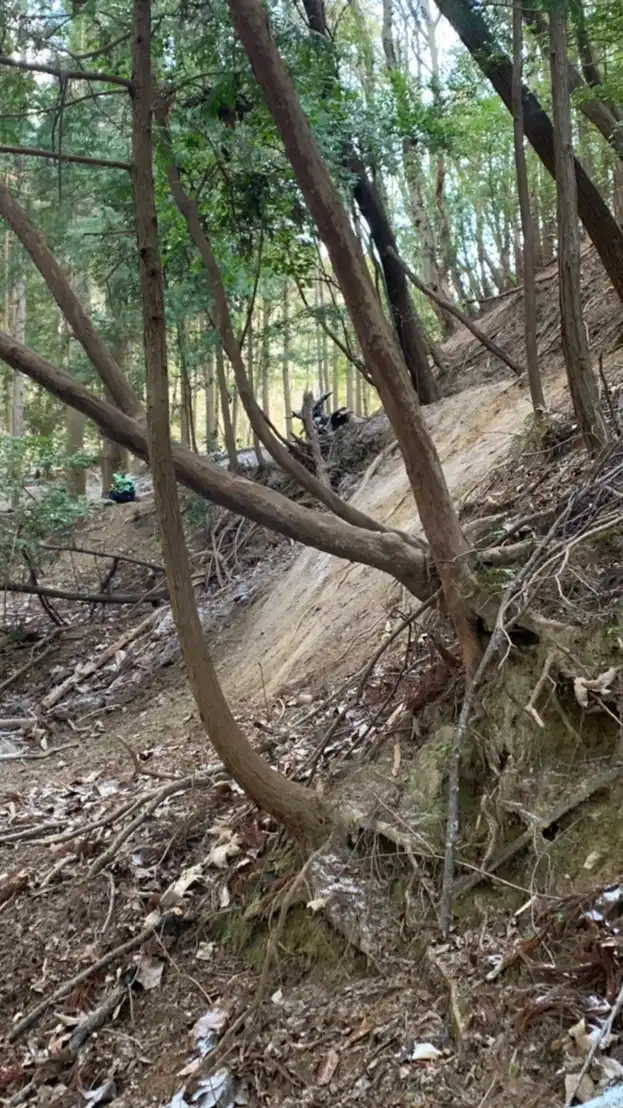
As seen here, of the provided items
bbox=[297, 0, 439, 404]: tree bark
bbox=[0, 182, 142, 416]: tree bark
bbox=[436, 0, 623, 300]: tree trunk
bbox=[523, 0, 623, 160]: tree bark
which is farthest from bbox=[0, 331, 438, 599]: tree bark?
bbox=[297, 0, 439, 404]: tree bark

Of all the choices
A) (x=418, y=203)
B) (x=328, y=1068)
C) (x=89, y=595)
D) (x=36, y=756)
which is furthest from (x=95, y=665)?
(x=418, y=203)

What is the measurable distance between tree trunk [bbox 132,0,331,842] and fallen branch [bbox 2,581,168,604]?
6.71 metres

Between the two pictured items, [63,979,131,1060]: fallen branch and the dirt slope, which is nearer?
[63,979,131,1060]: fallen branch

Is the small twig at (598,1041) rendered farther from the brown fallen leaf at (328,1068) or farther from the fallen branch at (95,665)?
the fallen branch at (95,665)

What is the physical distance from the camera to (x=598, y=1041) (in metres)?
2.42

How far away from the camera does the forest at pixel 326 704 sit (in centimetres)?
318

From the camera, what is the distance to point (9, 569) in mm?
10164

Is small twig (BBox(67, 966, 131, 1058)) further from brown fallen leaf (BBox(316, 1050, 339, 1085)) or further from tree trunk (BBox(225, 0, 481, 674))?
tree trunk (BBox(225, 0, 481, 674))

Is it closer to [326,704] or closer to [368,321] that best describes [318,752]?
[326,704]

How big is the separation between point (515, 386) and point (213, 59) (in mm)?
4468

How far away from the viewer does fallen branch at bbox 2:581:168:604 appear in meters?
10.3

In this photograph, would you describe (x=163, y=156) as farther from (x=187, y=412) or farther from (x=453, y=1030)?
(x=187, y=412)

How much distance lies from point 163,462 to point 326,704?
247 centimetres

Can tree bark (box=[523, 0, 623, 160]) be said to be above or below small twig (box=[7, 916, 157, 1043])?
above
